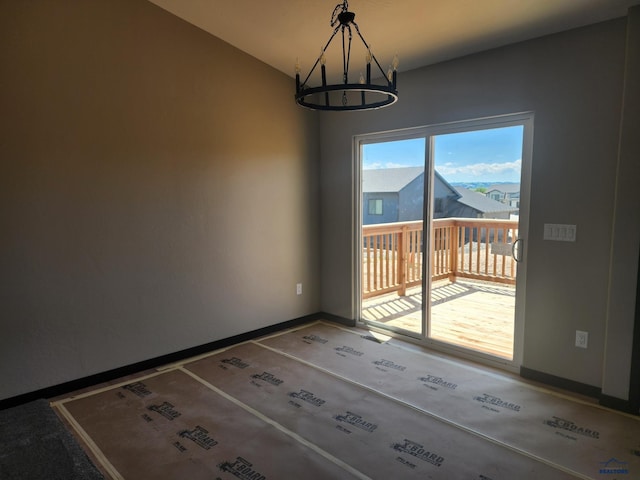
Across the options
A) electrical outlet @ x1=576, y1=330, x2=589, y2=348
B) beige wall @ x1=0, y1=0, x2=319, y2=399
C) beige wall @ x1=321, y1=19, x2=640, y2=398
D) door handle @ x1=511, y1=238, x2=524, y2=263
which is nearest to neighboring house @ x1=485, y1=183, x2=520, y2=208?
beige wall @ x1=321, y1=19, x2=640, y2=398

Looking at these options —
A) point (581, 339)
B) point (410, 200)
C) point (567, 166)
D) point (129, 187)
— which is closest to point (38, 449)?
point (129, 187)

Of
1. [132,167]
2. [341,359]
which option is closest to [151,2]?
[132,167]

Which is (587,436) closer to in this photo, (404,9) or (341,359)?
(341,359)

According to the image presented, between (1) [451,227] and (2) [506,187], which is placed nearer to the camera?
(2) [506,187]

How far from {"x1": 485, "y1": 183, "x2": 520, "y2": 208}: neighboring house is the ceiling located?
1088 millimetres

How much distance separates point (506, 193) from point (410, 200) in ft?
3.01

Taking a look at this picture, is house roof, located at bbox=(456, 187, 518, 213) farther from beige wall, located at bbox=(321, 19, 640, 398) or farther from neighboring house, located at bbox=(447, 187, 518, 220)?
beige wall, located at bbox=(321, 19, 640, 398)

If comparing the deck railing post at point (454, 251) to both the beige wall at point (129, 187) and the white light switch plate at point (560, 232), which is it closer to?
the white light switch plate at point (560, 232)

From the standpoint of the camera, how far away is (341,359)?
3.56 m

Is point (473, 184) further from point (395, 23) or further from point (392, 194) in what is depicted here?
point (395, 23)

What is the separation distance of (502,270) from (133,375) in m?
3.21

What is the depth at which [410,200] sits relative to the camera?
3887 mm

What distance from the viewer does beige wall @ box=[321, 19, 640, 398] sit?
2662 mm

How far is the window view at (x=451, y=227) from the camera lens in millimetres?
3293
